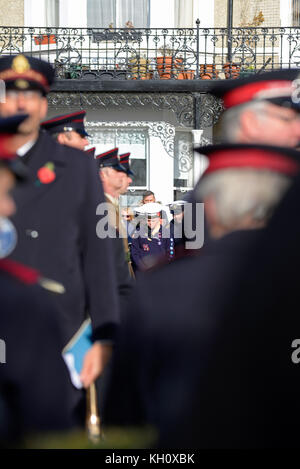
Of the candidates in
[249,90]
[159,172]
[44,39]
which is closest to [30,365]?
[249,90]

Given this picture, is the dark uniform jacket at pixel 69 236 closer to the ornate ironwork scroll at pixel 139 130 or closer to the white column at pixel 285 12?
the ornate ironwork scroll at pixel 139 130

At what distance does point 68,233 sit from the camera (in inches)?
143

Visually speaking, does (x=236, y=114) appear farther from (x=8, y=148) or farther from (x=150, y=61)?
(x=150, y=61)

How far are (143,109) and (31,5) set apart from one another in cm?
313

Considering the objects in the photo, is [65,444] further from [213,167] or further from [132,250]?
[132,250]

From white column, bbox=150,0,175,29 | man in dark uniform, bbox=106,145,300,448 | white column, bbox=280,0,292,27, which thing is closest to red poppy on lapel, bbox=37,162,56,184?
man in dark uniform, bbox=106,145,300,448

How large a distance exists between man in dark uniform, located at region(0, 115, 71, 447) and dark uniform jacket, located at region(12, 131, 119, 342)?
286 millimetres

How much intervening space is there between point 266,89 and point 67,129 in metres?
2.38

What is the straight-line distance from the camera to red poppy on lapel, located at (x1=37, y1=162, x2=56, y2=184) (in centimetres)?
368

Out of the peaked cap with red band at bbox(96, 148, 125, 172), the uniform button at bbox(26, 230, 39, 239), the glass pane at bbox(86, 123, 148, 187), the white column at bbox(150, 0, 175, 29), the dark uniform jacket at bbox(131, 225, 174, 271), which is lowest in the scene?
the dark uniform jacket at bbox(131, 225, 174, 271)

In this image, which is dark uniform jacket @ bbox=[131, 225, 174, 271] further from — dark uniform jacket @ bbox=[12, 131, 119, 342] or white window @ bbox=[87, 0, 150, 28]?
white window @ bbox=[87, 0, 150, 28]

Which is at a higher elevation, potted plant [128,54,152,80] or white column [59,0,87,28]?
white column [59,0,87,28]

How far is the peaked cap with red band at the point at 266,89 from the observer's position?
11.9 ft

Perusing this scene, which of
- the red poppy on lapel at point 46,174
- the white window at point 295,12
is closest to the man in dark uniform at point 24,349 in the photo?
the red poppy on lapel at point 46,174
